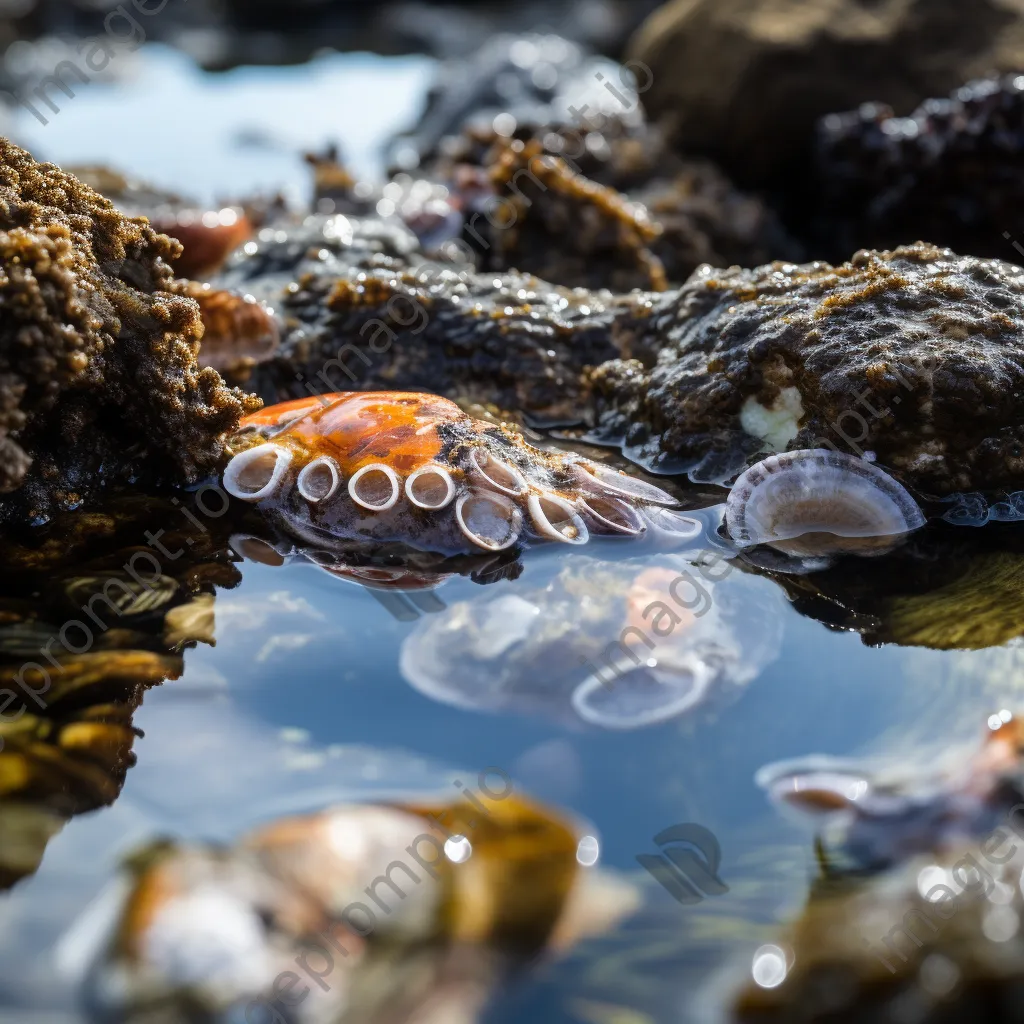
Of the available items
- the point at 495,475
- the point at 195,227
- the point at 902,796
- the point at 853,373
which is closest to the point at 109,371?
the point at 495,475

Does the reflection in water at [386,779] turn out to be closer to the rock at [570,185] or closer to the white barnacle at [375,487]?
the white barnacle at [375,487]

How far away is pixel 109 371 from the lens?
10.6 ft

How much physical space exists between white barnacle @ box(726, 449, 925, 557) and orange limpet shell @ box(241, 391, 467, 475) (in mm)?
1025

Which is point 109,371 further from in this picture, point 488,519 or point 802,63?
point 802,63

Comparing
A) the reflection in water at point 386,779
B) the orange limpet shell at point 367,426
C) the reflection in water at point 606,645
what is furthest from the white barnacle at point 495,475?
the reflection in water at point 606,645

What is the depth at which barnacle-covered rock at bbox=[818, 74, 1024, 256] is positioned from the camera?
613cm

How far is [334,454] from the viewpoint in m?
3.24

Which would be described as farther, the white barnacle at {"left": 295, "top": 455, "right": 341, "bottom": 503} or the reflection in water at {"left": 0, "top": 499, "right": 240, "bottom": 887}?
the white barnacle at {"left": 295, "top": 455, "right": 341, "bottom": 503}

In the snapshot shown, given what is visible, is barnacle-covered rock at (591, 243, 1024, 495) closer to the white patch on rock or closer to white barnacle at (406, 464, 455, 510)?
the white patch on rock

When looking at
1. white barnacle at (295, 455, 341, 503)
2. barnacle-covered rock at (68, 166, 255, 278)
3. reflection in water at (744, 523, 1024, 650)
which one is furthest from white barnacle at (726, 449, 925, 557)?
barnacle-covered rock at (68, 166, 255, 278)

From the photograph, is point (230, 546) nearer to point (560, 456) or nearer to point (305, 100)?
point (560, 456)

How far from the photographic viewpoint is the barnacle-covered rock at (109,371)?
9.76 ft

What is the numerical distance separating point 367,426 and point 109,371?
0.88 metres

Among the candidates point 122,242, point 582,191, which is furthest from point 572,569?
point 582,191
